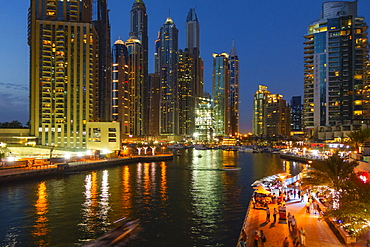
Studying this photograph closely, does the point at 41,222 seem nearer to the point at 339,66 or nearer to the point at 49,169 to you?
the point at 49,169

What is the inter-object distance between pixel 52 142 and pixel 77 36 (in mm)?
49982

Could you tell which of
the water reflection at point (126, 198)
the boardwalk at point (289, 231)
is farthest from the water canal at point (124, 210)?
the boardwalk at point (289, 231)

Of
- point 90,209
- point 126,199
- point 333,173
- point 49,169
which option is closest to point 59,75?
point 49,169

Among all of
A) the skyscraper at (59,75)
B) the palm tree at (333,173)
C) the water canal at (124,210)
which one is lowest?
the water canal at (124,210)

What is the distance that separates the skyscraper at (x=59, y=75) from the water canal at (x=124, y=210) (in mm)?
80260

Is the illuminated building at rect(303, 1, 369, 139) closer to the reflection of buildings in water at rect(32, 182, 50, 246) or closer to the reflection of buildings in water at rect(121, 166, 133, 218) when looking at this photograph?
the reflection of buildings in water at rect(121, 166, 133, 218)

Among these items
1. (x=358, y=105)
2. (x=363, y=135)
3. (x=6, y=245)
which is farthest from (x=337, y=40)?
(x=6, y=245)

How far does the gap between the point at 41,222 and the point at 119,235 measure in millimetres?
11230

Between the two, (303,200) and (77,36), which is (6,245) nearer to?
(303,200)

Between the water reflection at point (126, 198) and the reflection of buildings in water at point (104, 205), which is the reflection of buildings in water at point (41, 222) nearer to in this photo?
the reflection of buildings in water at point (104, 205)

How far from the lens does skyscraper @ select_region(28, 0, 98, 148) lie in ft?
456

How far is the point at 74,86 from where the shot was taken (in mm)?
144625

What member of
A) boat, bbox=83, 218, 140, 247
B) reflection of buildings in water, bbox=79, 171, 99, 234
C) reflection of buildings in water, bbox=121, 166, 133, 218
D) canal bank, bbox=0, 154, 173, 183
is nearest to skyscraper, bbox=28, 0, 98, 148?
canal bank, bbox=0, 154, 173, 183

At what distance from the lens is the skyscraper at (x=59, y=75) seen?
139 meters
